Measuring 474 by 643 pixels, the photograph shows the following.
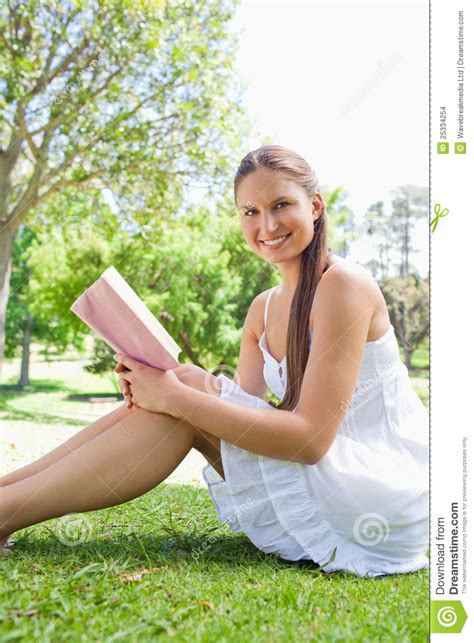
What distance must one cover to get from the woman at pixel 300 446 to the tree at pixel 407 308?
9912 mm

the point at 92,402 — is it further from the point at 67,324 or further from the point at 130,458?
the point at 130,458

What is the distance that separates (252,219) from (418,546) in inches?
42.4

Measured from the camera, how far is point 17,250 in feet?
61.1

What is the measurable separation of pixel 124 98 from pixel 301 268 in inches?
233

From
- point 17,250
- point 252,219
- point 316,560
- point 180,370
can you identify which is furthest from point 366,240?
point 17,250

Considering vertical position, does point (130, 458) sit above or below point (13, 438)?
above

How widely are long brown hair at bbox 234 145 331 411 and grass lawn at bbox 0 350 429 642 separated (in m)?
0.49

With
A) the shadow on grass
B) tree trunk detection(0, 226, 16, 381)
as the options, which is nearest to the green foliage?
the shadow on grass

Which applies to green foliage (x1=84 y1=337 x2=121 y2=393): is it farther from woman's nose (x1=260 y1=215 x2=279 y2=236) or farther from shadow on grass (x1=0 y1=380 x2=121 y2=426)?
woman's nose (x1=260 y1=215 x2=279 y2=236)

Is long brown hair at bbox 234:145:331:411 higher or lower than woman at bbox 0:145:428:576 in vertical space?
higher

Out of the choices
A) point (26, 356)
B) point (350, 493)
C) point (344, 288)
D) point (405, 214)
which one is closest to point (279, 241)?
point (344, 288)

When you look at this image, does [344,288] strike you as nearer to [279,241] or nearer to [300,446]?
[279,241]

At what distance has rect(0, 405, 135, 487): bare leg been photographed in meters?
1.98
